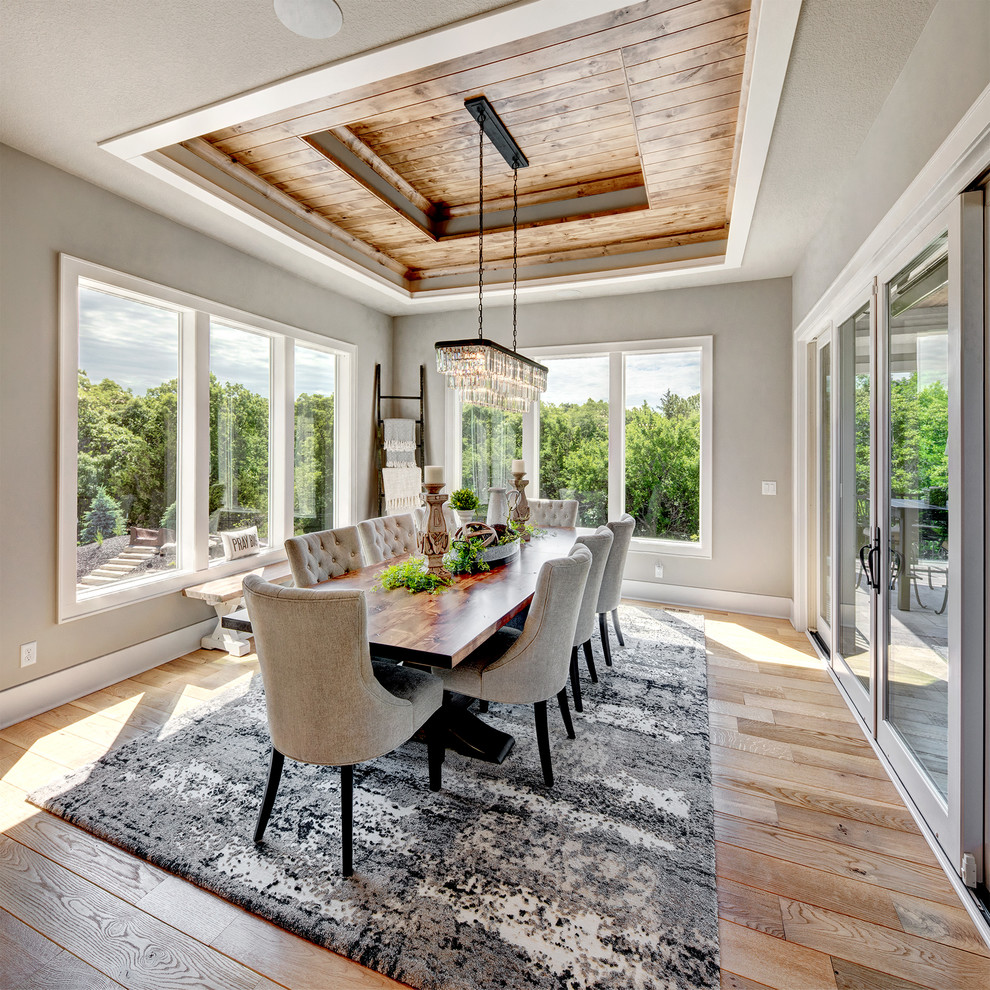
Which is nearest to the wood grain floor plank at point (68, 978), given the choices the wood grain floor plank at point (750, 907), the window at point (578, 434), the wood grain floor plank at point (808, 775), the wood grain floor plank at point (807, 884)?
the wood grain floor plank at point (750, 907)

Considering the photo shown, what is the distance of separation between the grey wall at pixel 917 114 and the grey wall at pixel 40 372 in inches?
151

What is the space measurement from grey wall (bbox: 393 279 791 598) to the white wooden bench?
3.04 metres

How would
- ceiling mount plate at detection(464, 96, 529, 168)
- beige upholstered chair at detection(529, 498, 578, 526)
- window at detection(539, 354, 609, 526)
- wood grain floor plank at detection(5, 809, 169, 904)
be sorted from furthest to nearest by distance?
window at detection(539, 354, 609, 526), beige upholstered chair at detection(529, 498, 578, 526), ceiling mount plate at detection(464, 96, 529, 168), wood grain floor plank at detection(5, 809, 169, 904)

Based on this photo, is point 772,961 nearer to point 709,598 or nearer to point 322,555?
point 322,555

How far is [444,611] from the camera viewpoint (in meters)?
2.13

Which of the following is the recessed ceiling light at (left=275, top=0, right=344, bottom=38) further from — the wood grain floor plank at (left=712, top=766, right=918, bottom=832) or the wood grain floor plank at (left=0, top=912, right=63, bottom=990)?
the wood grain floor plank at (left=712, top=766, right=918, bottom=832)

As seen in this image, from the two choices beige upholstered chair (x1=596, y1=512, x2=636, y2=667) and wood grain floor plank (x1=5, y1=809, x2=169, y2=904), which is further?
beige upholstered chair (x1=596, y1=512, x2=636, y2=667)

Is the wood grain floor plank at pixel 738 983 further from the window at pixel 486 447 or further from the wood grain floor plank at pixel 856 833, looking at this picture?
the window at pixel 486 447

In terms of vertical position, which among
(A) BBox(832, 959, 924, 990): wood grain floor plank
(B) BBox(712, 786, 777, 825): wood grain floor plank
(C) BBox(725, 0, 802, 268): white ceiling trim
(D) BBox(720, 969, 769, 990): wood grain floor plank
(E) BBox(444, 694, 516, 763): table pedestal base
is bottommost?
(A) BBox(832, 959, 924, 990): wood grain floor plank

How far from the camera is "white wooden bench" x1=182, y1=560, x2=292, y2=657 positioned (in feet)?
11.1

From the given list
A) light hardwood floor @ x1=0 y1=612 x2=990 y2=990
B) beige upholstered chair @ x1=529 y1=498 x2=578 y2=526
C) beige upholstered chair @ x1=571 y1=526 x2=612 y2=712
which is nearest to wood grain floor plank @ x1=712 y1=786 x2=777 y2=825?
light hardwood floor @ x1=0 y1=612 x2=990 y2=990

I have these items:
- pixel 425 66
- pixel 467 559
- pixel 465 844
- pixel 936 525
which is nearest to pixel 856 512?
pixel 936 525

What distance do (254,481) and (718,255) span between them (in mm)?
3940

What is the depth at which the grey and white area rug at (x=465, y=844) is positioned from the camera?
146 cm
